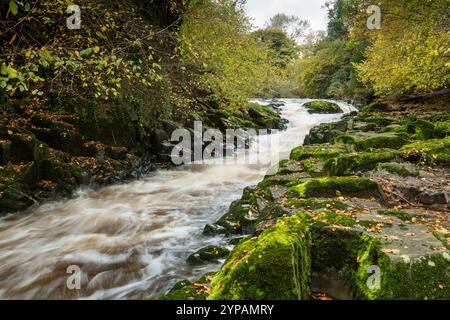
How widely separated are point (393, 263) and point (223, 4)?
1151 cm

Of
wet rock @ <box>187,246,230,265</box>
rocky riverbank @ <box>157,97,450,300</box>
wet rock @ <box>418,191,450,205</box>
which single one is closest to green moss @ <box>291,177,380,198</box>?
rocky riverbank @ <box>157,97,450,300</box>

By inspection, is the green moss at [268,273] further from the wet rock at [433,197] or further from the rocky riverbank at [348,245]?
the wet rock at [433,197]

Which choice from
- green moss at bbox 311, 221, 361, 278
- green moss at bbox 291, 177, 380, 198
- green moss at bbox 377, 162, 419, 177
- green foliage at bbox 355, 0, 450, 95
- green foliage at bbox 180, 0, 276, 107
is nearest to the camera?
green moss at bbox 311, 221, 361, 278

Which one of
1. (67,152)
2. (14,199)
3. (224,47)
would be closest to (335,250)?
(14,199)

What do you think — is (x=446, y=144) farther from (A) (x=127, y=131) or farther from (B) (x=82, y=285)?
(A) (x=127, y=131)

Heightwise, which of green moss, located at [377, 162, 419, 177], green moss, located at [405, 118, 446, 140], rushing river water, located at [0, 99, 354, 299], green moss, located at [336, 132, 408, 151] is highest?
green moss, located at [405, 118, 446, 140]

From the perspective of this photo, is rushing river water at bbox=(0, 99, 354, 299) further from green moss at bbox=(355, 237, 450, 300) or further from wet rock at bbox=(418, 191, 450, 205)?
wet rock at bbox=(418, 191, 450, 205)

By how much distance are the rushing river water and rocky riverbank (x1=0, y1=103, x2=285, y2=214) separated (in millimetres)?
474

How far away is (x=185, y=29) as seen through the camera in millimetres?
12086

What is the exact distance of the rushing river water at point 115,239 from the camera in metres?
5.10

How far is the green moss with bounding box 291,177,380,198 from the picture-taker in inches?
192

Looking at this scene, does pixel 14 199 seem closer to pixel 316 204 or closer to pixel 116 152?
pixel 116 152

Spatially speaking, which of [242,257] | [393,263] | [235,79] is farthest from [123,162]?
[393,263]

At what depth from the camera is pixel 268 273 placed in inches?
101
